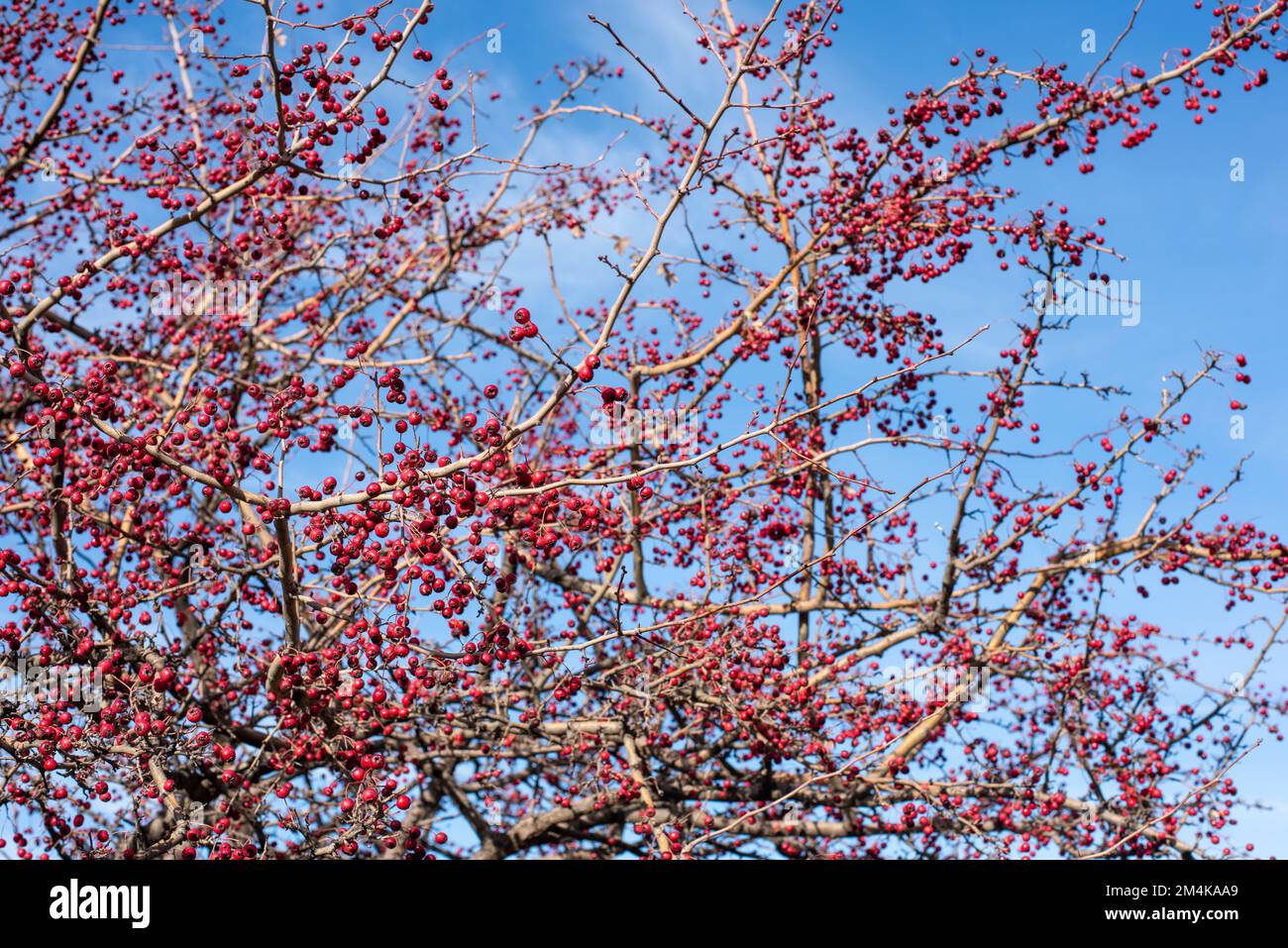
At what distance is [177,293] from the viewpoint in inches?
→ 391

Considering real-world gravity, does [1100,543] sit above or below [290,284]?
below

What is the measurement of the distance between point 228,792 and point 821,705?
420 cm

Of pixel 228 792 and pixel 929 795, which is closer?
pixel 228 792

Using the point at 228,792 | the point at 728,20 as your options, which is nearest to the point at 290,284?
the point at 728,20

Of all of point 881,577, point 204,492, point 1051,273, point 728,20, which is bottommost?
point 881,577

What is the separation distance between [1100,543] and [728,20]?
6.11 metres
